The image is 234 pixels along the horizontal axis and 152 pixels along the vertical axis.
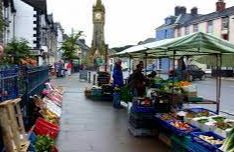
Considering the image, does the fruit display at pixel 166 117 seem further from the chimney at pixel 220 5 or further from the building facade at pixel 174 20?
the building facade at pixel 174 20

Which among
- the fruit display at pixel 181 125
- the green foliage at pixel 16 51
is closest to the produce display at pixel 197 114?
the fruit display at pixel 181 125

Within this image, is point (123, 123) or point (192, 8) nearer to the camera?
point (123, 123)

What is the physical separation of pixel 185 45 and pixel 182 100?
220 centimetres

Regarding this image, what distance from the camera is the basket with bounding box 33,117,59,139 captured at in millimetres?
→ 9375

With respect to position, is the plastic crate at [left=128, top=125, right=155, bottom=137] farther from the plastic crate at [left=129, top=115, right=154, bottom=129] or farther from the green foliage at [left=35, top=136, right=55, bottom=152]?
the green foliage at [left=35, top=136, right=55, bottom=152]

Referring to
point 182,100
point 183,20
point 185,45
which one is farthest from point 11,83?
point 183,20

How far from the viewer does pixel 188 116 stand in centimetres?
945

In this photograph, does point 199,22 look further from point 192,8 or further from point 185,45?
point 185,45

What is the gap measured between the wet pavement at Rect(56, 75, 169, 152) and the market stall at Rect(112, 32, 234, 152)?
2.21ft

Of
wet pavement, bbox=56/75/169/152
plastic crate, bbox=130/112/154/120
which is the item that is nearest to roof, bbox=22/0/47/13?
wet pavement, bbox=56/75/169/152

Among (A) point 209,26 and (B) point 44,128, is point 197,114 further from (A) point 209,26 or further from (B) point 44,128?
(A) point 209,26

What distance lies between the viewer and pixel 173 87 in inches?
464

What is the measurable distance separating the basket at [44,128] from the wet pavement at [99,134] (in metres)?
0.25


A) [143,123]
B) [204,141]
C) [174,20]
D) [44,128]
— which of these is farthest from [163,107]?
[174,20]
